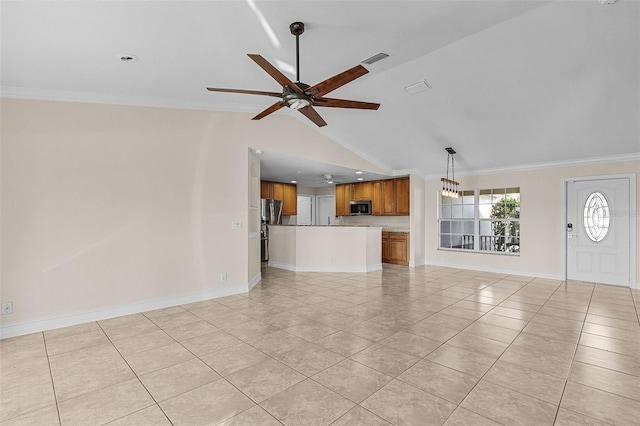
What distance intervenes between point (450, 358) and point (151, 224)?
3.76 metres

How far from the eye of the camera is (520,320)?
3699mm

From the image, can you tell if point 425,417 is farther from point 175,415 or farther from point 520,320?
point 520,320

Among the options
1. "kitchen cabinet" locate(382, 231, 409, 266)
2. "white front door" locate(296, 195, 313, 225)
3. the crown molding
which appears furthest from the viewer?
"white front door" locate(296, 195, 313, 225)

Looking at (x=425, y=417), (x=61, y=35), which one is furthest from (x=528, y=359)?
(x=61, y=35)

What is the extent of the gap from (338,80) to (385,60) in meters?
1.31

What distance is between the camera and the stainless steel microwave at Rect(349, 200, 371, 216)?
888 cm

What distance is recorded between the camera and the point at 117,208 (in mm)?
3885

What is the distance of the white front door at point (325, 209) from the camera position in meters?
10.5

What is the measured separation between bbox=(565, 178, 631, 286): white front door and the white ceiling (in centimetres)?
79

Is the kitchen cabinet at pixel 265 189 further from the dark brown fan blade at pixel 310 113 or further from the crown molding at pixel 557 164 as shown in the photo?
the dark brown fan blade at pixel 310 113

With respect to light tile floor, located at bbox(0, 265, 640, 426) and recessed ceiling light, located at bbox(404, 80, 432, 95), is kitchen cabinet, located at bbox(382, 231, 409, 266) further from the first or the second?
recessed ceiling light, located at bbox(404, 80, 432, 95)

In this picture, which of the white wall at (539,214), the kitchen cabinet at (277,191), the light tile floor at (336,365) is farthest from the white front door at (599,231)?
the kitchen cabinet at (277,191)

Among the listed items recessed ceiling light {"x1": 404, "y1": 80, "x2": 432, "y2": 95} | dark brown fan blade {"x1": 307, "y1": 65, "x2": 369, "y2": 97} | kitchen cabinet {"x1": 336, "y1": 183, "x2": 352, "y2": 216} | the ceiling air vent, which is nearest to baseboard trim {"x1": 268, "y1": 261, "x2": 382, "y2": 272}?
kitchen cabinet {"x1": 336, "y1": 183, "x2": 352, "y2": 216}

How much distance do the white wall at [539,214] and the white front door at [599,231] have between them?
17 cm
